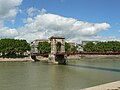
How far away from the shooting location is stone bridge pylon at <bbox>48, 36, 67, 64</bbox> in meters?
84.7

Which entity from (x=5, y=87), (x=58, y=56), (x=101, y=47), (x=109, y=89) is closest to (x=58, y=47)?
(x=58, y=56)

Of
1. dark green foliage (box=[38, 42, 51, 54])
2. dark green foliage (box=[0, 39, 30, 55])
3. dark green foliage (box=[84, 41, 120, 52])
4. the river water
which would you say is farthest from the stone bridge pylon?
dark green foliage (box=[84, 41, 120, 52])

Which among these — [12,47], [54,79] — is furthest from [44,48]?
[54,79]

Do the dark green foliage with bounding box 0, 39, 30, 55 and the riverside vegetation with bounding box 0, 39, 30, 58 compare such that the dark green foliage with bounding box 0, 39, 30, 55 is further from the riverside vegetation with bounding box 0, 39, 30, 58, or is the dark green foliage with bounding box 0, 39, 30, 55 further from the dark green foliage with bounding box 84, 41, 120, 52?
the dark green foliage with bounding box 84, 41, 120, 52

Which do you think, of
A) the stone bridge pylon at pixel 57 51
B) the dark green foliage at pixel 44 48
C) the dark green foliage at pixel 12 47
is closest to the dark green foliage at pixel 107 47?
the dark green foliage at pixel 44 48

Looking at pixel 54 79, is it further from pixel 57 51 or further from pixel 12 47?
pixel 12 47

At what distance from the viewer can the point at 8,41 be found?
111188 millimetres

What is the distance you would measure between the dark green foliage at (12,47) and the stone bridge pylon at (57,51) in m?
19.4

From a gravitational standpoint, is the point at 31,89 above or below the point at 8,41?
below

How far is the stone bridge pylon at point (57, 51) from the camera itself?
84.7m

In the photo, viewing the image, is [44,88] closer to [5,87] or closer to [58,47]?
[5,87]

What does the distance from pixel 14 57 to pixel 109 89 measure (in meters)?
89.3

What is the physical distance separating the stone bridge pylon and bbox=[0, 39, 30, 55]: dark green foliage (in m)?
19.4

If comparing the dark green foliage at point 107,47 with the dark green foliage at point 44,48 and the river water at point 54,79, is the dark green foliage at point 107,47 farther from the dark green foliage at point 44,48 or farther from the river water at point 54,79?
the river water at point 54,79
